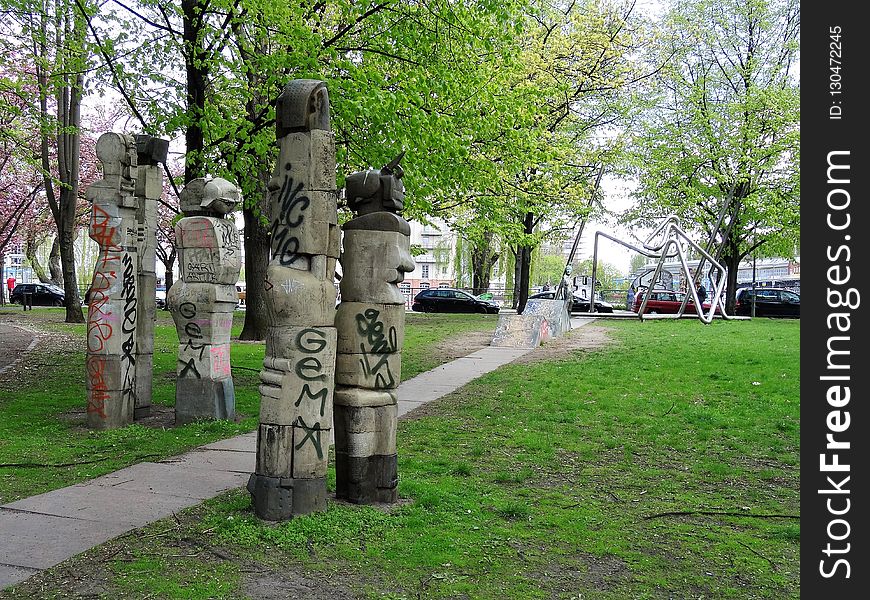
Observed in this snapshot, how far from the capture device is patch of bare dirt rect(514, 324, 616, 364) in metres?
15.8

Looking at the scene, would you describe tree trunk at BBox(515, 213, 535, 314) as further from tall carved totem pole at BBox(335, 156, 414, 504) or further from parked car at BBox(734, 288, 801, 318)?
tall carved totem pole at BBox(335, 156, 414, 504)

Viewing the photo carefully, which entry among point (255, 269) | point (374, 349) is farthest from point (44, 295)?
point (374, 349)

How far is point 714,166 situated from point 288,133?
95.0 feet

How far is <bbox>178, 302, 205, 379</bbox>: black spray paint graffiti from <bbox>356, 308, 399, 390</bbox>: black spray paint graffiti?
12.6 ft

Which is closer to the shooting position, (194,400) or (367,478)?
(367,478)

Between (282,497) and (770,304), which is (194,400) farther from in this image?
(770,304)

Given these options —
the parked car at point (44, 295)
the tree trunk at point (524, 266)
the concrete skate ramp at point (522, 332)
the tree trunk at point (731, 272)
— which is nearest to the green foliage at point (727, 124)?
the tree trunk at point (731, 272)

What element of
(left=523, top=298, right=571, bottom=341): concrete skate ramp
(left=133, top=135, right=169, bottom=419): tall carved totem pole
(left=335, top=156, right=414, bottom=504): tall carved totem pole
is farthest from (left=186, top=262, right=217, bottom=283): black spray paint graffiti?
(left=523, top=298, right=571, bottom=341): concrete skate ramp

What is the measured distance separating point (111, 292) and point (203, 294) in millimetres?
1019

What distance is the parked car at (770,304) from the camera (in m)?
32.8

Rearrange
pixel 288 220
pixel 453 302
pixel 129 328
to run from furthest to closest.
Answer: pixel 453 302, pixel 129 328, pixel 288 220

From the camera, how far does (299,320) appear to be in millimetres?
5246

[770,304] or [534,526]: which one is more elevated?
[770,304]
